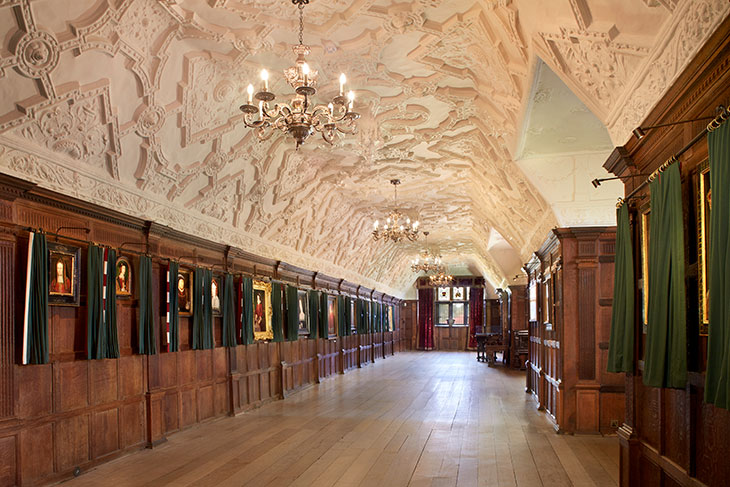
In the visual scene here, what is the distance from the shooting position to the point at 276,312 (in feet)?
42.0

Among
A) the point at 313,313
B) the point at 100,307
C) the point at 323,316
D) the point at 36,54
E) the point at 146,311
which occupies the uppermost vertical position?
the point at 36,54

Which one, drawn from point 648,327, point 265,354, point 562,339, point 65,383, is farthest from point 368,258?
point 648,327

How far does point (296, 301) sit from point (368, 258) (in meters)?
7.52

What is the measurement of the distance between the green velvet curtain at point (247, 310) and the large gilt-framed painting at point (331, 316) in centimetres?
596

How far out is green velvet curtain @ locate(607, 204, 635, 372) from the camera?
4.61 meters

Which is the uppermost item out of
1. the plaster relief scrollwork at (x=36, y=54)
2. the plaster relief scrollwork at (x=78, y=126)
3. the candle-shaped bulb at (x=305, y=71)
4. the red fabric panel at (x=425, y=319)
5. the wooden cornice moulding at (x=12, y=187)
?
the plaster relief scrollwork at (x=36, y=54)

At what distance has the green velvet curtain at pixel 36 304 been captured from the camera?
5754mm

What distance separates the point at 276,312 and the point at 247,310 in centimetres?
175

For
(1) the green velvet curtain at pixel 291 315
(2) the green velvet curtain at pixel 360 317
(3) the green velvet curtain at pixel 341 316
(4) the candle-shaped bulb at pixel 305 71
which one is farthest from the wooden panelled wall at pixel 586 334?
(2) the green velvet curtain at pixel 360 317

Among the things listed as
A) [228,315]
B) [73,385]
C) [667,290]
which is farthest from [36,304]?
[667,290]

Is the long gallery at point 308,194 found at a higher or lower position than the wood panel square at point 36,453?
higher

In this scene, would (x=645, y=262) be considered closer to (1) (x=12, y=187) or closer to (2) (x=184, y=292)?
(1) (x=12, y=187)

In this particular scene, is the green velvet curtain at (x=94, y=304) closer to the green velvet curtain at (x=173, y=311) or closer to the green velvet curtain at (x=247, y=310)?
the green velvet curtain at (x=173, y=311)

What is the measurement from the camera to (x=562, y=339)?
870 centimetres
